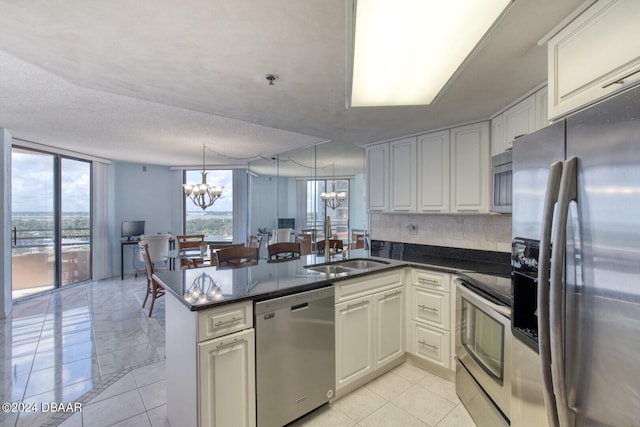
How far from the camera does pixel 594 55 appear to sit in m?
1.14

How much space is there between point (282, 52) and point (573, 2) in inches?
52.2

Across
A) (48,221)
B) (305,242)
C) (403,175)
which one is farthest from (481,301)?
(48,221)

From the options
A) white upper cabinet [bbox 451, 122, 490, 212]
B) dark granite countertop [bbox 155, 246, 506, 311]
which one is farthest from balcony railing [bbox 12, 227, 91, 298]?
white upper cabinet [bbox 451, 122, 490, 212]

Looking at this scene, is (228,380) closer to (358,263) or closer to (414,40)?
(358,263)

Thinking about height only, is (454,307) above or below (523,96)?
below

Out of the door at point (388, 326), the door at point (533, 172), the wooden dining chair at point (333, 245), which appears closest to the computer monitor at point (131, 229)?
the wooden dining chair at point (333, 245)

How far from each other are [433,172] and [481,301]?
155cm

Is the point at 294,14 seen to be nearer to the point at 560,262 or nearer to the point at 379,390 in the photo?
the point at 560,262

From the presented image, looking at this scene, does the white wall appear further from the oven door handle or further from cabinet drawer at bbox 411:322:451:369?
the oven door handle

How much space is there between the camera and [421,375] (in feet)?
8.23

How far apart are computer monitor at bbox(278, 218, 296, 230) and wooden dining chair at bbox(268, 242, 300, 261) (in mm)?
3229

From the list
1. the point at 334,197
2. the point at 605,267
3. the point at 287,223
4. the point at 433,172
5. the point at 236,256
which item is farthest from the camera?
the point at 287,223

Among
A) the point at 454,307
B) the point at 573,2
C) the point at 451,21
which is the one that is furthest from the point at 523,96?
the point at 454,307

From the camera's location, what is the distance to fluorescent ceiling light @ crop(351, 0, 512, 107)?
95 cm
